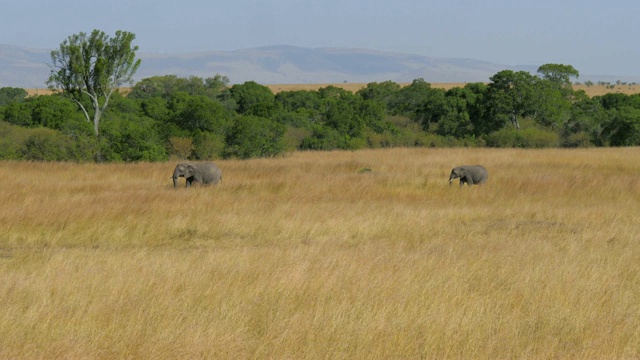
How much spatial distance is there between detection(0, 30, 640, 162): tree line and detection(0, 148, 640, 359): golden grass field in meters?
15.3

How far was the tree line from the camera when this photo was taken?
31.5 metres

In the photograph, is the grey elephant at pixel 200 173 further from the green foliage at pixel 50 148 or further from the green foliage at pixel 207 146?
the green foliage at pixel 207 146

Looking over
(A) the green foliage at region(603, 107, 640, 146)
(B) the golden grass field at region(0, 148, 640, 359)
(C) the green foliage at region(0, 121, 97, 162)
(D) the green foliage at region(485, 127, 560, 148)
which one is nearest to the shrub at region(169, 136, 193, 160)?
(C) the green foliage at region(0, 121, 97, 162)

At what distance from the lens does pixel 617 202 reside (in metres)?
16.2

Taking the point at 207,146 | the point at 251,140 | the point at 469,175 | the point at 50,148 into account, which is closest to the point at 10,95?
the point at 50,148

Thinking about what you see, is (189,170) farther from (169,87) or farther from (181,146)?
(169,87)

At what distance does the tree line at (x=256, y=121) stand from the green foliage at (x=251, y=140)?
5 cm

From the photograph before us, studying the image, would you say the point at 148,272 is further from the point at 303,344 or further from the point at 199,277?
the point at 303,344

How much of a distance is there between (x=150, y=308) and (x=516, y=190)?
14.1 meters

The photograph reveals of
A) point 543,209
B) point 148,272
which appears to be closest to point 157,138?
point 543,209

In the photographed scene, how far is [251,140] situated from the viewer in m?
33.7

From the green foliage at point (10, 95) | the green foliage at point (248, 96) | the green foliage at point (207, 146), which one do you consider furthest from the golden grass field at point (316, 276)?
the green foliage at point (10, 95)

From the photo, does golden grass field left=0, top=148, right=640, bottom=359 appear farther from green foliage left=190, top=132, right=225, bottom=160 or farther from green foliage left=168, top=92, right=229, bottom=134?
green foliage left=168, top=92, right=229, bottom=134

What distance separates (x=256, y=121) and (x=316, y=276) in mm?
26791
